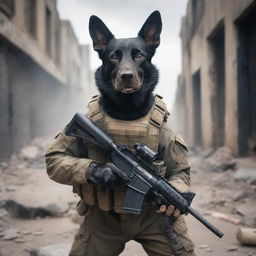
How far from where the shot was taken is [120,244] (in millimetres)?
2121

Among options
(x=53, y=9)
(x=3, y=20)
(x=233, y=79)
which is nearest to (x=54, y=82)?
(x=53, y=9)

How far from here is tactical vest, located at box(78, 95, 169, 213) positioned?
79.4 inches

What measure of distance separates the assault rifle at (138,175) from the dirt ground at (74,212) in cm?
155

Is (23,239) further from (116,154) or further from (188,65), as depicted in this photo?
(188,65)

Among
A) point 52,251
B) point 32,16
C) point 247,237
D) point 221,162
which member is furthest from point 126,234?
point 32,16

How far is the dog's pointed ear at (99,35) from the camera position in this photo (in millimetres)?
2192

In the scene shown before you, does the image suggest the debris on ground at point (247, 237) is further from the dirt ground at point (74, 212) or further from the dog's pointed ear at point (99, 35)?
the dog's pointed ear at point (99, 35)

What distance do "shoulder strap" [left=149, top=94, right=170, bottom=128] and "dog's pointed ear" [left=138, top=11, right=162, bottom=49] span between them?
1.13ft

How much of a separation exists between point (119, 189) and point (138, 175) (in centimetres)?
16

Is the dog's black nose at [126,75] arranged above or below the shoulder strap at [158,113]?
above

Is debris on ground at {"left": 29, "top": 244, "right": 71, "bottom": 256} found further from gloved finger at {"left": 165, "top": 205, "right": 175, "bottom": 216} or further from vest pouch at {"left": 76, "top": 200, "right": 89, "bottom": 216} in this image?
gloved finger at {"left": 165, "top": 205, "right": 175, "bottom": 216}

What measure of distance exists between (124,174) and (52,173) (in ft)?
1.38

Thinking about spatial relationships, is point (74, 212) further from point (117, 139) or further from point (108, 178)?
point (108, 178)

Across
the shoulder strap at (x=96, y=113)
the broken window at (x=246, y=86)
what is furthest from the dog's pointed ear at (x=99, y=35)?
the broken window at (x=246, y=86)
